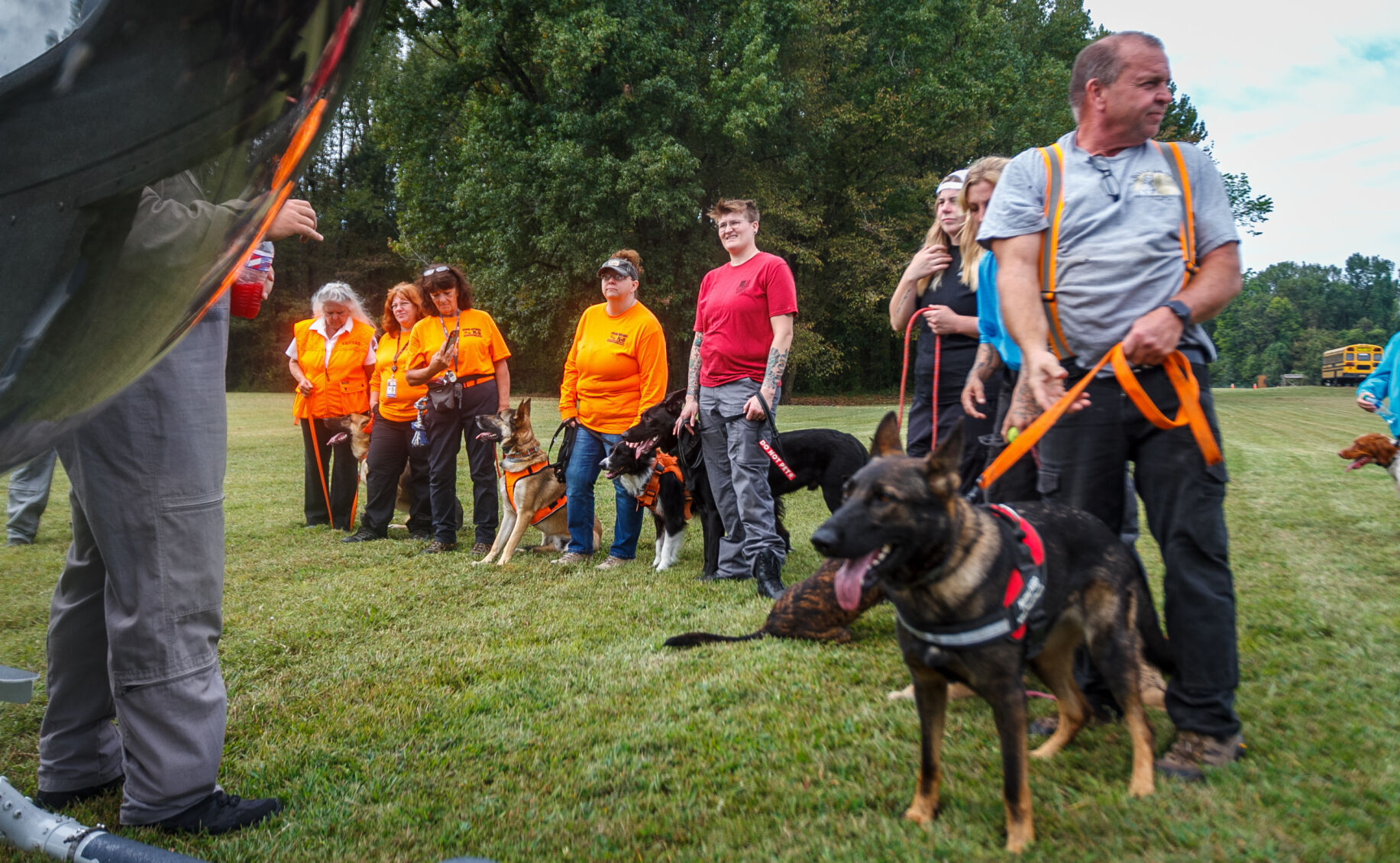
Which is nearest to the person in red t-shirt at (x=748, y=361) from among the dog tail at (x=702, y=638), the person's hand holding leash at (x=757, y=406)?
the person's hand holding leash at (x=757, y=406)

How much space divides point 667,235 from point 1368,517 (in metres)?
21.2

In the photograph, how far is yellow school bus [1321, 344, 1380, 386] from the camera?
174 feet

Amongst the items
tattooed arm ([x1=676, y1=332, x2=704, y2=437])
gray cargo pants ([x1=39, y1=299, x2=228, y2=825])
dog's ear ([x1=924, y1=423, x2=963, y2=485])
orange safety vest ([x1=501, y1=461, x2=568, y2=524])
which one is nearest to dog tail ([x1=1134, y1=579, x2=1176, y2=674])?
dog's ear ([x1=924, y1=423, x2=963, y2=485])

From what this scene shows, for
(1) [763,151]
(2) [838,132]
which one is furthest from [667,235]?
(2) [838,132]

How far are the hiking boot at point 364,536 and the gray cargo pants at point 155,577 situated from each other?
5.26m

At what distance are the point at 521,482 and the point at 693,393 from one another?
1.86 metres

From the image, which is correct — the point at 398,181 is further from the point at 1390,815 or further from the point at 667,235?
the point at 1390,815

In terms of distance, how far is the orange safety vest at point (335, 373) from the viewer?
792 centimetres

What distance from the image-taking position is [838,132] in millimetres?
29312

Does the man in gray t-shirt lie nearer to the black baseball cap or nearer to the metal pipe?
the metal pipe

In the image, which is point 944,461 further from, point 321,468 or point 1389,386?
point 321,468

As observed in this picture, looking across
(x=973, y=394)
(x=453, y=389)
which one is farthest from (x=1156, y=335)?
(x=453, y=389)

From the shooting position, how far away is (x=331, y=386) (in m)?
7.95

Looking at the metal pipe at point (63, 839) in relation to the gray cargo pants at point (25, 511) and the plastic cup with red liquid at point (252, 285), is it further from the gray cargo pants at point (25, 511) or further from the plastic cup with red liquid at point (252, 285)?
the gray cargo pants at point (25, 511)
